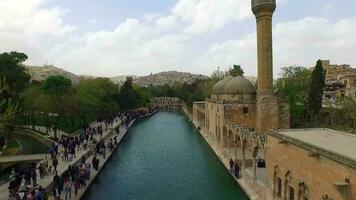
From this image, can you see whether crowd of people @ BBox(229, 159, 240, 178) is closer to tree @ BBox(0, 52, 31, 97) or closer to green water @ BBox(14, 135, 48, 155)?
green water @ BBox(14, 135, 48, 155)

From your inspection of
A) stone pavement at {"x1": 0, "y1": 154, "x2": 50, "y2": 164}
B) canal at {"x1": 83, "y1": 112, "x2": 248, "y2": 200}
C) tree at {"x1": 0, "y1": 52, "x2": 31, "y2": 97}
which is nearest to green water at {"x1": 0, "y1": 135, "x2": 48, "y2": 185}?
stone pavement at {"x1": 0, "y1": 154, "x2": 50, "y2": 164}

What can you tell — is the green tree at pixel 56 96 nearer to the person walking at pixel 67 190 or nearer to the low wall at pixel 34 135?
the low wall at pixel 34 135

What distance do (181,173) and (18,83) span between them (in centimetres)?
2069

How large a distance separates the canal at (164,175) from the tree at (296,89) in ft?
38.2

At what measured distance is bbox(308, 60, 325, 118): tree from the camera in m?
39.3

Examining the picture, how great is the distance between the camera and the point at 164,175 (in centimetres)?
2253

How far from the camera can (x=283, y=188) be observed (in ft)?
44.4

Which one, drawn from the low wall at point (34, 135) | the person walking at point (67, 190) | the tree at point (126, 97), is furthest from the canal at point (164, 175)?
the tree at point (126, 97)

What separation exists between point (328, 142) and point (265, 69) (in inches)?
688

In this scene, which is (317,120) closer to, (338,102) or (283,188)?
(338,102)

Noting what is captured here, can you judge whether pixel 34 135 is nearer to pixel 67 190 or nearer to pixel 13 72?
pixel 13 72

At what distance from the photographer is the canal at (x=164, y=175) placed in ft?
61.2

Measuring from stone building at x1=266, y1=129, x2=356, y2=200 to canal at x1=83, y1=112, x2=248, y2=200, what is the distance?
3.88 meters

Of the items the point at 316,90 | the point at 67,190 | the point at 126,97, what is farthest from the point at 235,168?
the point at 126,97
